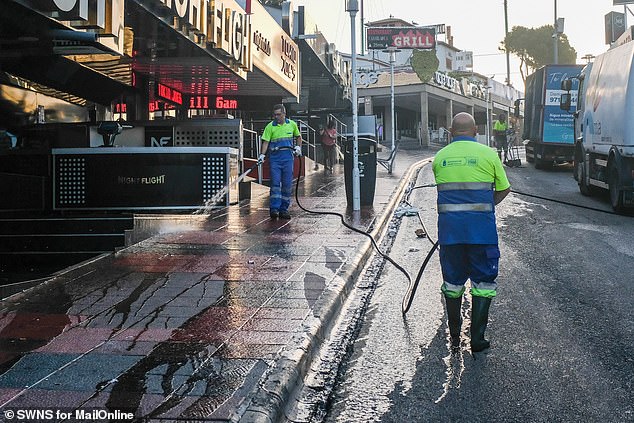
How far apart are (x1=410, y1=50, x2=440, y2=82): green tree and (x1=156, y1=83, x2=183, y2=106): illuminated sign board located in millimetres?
29052

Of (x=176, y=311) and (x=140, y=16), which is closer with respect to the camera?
→ (x=176, y=311)

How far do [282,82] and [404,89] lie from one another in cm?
3151

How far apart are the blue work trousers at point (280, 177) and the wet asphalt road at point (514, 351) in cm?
265

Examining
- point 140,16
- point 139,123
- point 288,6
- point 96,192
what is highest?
point 288,6

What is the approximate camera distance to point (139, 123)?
14.1 m

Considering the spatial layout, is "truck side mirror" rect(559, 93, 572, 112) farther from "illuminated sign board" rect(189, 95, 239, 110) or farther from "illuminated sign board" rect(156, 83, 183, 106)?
"illuminated sign board" rect(156, 83, 183, 106)

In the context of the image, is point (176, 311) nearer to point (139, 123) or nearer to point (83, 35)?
point (83, 35)

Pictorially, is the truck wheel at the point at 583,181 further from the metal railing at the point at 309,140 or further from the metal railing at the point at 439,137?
the metal railing at the point at 439,137

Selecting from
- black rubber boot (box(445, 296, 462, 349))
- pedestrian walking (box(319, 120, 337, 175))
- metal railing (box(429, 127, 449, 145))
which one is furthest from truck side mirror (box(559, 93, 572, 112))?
metal railing (box(429, 127, 449, 145))

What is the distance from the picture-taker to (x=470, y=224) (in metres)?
5.70

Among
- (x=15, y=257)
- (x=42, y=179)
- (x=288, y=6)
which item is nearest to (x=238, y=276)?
(x=15, y=257)

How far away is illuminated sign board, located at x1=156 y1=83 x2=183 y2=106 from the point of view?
19188 mm

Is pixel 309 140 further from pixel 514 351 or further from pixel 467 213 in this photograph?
pixel 514 351

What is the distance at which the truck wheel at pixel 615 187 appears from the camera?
45.7 feet
